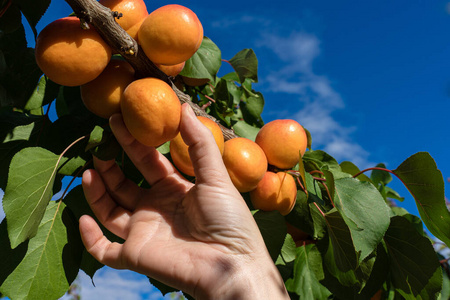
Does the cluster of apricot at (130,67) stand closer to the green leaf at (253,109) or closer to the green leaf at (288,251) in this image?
the green leaf at (288,251)

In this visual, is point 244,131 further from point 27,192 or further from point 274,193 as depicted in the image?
point 27,192

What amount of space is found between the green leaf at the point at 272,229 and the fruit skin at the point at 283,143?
0.17 m

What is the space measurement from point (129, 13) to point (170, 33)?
153 millimetres

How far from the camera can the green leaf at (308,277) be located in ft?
4.16

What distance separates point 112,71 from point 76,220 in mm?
438

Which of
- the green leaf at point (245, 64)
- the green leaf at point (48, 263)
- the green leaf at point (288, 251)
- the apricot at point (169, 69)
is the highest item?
the green leaf at point (245, 64)

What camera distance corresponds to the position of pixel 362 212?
1.04m

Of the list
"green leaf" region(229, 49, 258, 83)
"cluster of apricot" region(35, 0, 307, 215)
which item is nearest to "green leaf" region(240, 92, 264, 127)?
"green leaf" region(229, 49, 258, 83)

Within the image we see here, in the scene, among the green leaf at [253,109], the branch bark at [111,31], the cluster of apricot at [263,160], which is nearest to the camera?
the branch bark at [111,31]

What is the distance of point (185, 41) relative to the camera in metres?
0.85

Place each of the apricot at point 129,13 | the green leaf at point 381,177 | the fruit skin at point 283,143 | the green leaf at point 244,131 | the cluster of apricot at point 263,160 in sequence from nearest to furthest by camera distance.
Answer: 1. the apricot at point 129,13
2. the cluster of apricot at point 263,160
3. the fruit skin at point 283,143
4. the green leaf at point 244,131
5. the green leaf at point 381,177

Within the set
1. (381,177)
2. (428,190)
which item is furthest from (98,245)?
(381,177)

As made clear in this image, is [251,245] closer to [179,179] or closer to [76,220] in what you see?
[179,179]

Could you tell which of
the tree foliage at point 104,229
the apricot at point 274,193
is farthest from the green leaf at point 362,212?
the apricot at point 274,193
